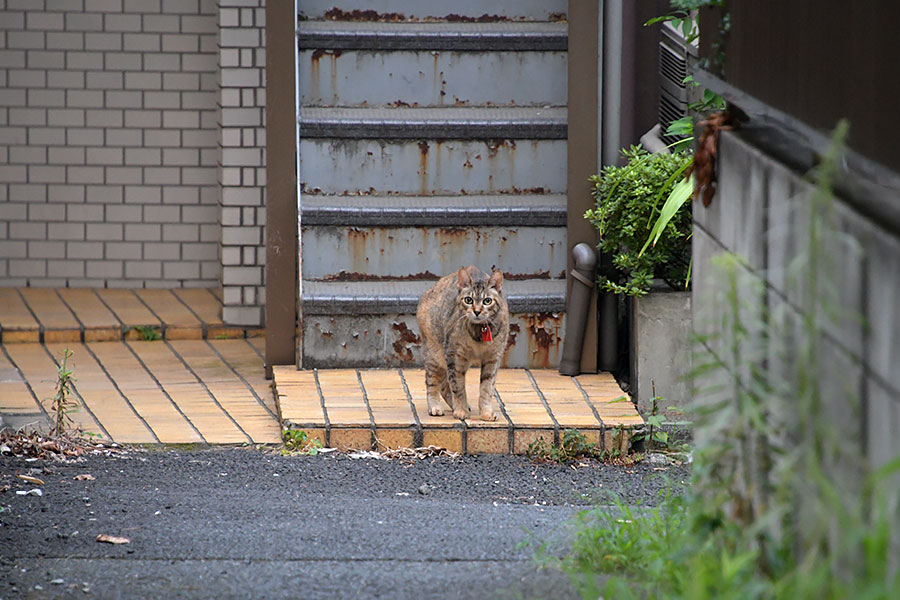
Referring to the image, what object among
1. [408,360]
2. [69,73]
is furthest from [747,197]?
[69,73]

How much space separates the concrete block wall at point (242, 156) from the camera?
9.42m

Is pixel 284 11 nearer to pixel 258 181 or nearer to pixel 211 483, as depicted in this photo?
pixel 258 181

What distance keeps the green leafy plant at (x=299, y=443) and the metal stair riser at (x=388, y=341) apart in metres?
1.22

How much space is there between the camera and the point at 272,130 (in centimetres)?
812

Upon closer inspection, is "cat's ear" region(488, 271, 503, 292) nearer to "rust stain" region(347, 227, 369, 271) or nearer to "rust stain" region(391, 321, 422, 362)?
"rust stain" region(391, 321, 422, 362)

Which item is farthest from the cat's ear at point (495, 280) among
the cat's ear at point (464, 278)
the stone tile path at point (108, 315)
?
the stone tile path at point (108, 315)

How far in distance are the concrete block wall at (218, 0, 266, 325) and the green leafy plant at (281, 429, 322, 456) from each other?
290cm

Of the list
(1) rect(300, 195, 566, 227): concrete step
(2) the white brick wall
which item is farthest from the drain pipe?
(2) the white brick wall

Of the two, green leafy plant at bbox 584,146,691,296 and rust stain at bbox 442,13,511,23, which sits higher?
rust stain at bbox 442,13,511,23

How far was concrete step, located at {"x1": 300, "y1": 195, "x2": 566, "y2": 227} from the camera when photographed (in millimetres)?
8156

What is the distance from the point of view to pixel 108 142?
412 inches

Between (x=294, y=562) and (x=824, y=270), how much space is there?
265cm

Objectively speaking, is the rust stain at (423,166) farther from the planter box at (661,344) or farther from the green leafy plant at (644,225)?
the planter box at (661,344)

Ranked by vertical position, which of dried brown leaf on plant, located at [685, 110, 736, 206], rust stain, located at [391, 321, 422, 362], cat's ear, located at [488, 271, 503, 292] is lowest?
A: rust stain, located at [391, 321, 422, 362]
